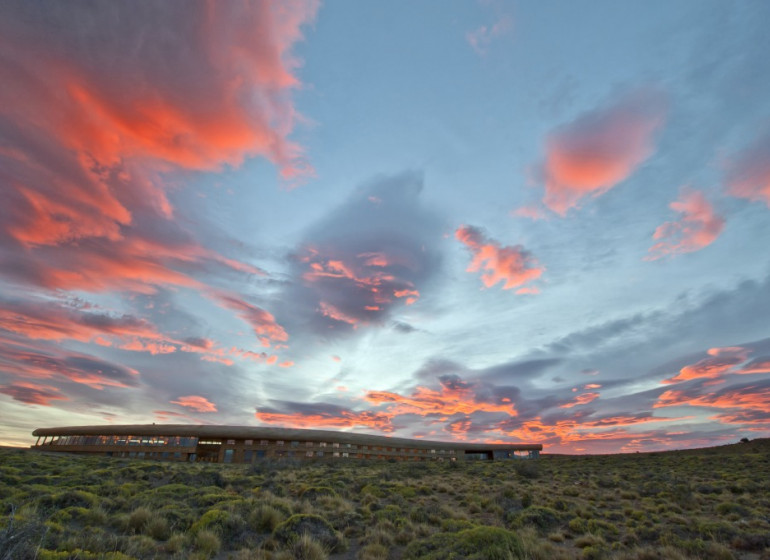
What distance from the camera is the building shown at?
237 feet

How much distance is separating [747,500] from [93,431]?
108 metres

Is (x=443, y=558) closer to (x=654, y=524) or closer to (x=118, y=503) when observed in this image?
(x=654, y=524)

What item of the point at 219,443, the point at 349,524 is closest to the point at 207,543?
the point at 349,524

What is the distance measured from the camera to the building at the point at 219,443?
237 feet

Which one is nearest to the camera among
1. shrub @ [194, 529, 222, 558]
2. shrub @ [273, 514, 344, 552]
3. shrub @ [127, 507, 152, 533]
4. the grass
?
the grass

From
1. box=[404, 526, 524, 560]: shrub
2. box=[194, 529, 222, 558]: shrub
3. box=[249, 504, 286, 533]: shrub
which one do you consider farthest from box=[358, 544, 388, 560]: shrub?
box=[194, 529, 222, 558]: shrub

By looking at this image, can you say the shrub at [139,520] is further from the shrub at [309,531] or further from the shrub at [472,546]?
the shrub at [472,546]

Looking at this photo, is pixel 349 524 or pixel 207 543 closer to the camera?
pixel 207 543

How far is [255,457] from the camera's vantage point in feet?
233

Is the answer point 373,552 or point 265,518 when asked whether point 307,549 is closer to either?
point 373,552

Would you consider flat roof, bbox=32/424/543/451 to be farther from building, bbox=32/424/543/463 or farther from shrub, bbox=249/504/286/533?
shrub, bbox=249/504/286/533

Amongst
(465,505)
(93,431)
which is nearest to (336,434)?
(93,431)

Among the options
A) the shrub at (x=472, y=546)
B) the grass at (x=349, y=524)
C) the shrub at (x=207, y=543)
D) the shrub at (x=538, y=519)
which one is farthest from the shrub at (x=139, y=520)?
the shrub at (x=538, y=519)

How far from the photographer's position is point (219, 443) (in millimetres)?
74500
